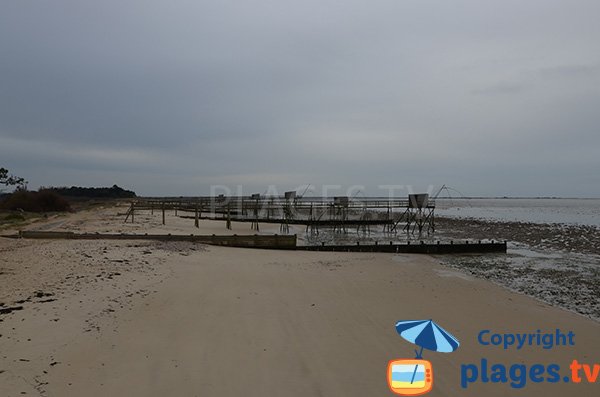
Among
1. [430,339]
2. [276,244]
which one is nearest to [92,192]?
[276,244]

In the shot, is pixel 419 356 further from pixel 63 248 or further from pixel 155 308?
pixel 63 248

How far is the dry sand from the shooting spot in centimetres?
426

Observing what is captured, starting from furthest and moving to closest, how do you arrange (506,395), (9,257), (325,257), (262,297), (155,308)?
(325,257)
(9,257)
(262,297)
(155,308)
(506,395)

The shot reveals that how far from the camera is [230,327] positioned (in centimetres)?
602

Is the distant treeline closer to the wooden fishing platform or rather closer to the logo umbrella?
the wooden fishing platform

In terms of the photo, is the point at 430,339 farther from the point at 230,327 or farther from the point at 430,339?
the point at 230,327

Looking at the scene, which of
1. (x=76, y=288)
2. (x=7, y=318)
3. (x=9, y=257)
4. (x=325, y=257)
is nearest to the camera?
(x=7, y=318)

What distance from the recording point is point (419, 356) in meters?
5.07

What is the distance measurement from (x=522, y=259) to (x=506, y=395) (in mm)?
14506

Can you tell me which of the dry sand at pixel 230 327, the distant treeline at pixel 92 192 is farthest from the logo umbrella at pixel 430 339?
the distant treeline at pixel 92 192

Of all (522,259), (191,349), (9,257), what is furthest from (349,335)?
(522,259)

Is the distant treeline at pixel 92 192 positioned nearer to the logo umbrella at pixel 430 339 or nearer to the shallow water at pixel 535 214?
the shallow water at pixel 535 214

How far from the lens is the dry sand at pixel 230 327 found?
4.26 meters

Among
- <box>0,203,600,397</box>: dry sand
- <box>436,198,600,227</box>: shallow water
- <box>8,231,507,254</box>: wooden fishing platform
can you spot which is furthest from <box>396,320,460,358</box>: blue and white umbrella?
<box>436,198,600,227</box>: shallow water
